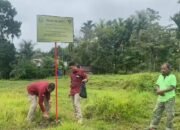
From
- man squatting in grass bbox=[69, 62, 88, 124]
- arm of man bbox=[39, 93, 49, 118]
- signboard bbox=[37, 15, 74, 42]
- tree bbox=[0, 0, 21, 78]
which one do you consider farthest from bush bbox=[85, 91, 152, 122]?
tree bbox=[0, 0, 21, 78]

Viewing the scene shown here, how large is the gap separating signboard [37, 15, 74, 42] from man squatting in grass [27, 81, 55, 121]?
1.24 metres

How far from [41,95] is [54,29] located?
74.6 inches

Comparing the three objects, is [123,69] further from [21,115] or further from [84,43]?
[21,115]

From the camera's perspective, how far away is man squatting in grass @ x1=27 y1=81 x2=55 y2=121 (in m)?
11.7

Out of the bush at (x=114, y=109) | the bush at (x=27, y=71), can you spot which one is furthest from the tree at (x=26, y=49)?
the bush at (x=114, y=109)

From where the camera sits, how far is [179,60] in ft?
136

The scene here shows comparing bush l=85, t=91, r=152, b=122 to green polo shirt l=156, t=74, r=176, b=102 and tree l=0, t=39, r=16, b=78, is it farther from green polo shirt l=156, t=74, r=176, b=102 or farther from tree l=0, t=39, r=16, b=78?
tree l=0, t=39, r=16, b=78

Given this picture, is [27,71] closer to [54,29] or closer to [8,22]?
[8,22]

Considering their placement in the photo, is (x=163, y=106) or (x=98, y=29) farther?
(x=98, y=29)

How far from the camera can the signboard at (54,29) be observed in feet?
39.6

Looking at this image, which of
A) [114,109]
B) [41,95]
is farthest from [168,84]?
[41,95]

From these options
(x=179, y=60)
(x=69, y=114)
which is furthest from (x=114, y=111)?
(x=179, y=60)

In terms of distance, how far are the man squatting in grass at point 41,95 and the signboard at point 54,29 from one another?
→ 1236 millimetres

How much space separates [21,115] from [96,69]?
40.4 meters
